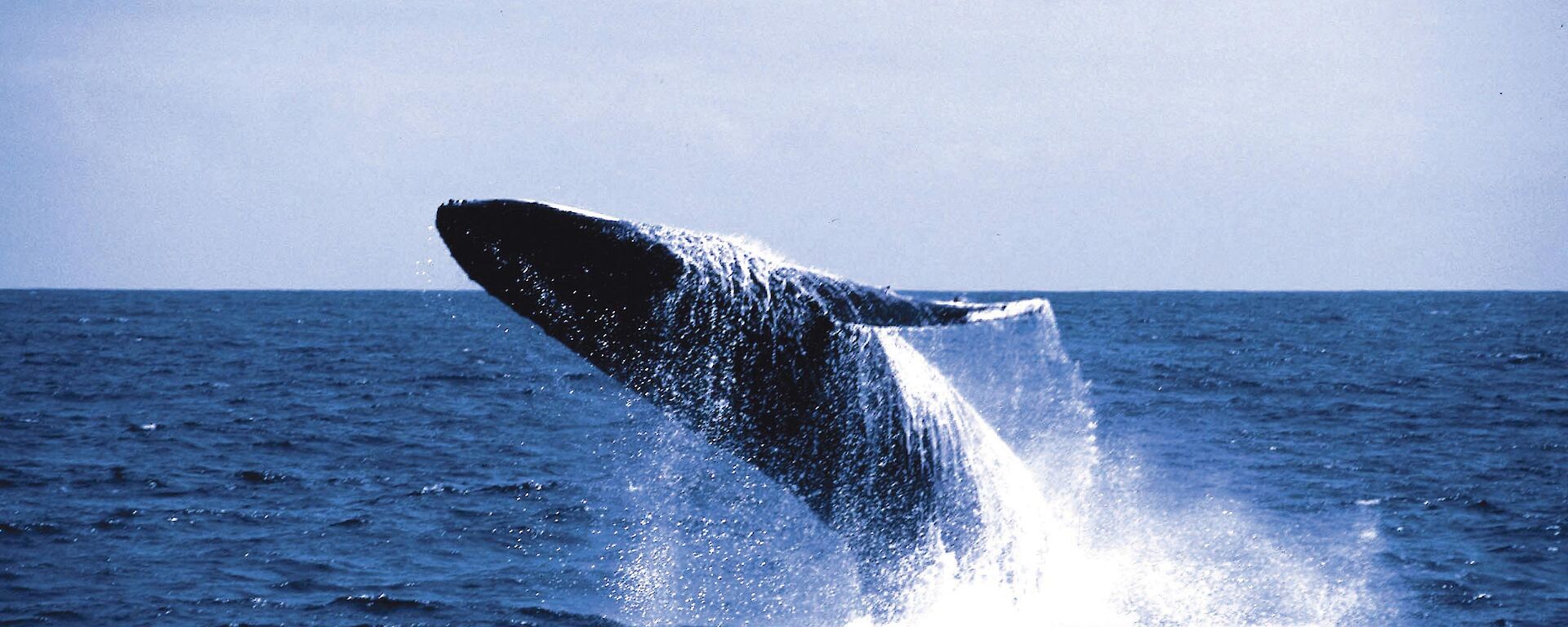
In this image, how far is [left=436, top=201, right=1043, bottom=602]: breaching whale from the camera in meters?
7.47

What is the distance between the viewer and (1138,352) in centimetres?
4503

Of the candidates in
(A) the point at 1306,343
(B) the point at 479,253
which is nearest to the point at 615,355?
(B) the point at 479,253

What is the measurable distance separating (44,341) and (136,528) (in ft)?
166

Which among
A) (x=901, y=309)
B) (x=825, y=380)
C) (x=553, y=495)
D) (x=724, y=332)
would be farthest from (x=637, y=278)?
(x=553, y=495)

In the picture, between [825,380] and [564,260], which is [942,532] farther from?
[564,260]

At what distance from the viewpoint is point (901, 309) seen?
690 cm

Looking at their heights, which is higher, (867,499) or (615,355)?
(615,355)

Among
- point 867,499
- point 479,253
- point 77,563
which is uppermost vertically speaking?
→ point 479,253

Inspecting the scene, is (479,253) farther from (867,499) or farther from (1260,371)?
(1260,371)

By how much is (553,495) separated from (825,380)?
31.9 ft

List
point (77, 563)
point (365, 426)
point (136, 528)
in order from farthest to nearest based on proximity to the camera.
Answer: point (365, 426), point (136, 528), point (77, 563)

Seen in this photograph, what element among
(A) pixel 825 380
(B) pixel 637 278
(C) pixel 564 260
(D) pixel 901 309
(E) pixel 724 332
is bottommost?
(A) pixel 825 380

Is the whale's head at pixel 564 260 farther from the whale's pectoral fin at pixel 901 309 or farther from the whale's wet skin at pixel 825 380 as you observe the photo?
the whale's pectoral fin at pixel 901 309

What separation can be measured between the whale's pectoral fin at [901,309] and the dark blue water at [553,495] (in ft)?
10.0
